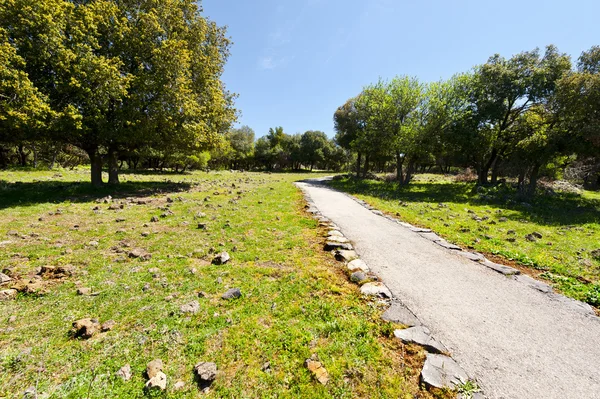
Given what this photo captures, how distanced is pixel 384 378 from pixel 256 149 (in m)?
80.1

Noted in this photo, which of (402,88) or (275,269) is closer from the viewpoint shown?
(275,269)

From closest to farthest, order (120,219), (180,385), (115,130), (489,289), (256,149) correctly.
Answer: (180,385), (489,289), (120,219), (115,130), (256,149)

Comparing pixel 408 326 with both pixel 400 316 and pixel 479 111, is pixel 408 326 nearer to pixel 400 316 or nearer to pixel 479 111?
pixel 400 316

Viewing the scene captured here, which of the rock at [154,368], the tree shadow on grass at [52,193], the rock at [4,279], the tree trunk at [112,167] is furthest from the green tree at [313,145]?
the rock at [154,368]

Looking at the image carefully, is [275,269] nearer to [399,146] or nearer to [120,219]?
[120,219]

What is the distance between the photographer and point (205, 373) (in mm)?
3107

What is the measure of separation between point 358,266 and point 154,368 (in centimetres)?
500

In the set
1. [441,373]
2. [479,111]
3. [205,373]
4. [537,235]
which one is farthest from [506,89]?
[205,373]

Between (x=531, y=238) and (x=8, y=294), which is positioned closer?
(x=8, y=294)

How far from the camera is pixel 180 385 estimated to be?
2980 millimetres

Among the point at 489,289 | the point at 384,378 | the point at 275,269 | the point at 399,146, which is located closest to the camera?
the point at 384,378

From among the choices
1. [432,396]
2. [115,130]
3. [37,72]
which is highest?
[37,72]

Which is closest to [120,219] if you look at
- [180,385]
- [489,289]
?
[180,385]

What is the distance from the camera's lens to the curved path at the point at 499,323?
3211 millimetres
